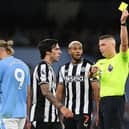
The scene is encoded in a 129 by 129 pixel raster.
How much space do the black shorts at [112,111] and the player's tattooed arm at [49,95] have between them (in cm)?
94

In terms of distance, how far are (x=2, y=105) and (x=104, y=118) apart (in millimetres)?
1605

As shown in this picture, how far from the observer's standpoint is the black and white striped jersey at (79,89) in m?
10.4

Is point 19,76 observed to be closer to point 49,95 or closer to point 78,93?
point 49,95

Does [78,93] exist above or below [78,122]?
above

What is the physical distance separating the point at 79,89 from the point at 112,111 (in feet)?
1.88

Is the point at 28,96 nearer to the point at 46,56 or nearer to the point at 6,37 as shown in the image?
the point at 46,56

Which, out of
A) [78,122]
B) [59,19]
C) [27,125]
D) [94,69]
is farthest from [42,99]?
[59,19]

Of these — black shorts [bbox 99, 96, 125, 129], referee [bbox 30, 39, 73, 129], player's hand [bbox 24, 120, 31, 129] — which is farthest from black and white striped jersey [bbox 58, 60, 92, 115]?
player's hand [bbox 24, 120, 31, 129]

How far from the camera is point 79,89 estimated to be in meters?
10.4

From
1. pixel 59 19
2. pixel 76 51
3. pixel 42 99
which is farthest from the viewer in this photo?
pixel 59 19

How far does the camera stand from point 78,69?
10.5 m

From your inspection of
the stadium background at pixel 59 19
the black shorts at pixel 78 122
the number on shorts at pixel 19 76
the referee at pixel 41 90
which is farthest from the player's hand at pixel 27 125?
the stadium background at pixel 59 19

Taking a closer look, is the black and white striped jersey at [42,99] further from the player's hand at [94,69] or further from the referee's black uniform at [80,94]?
the player's hand at [94,69]

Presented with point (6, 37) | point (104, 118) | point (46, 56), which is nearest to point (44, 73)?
point (46, 56)
